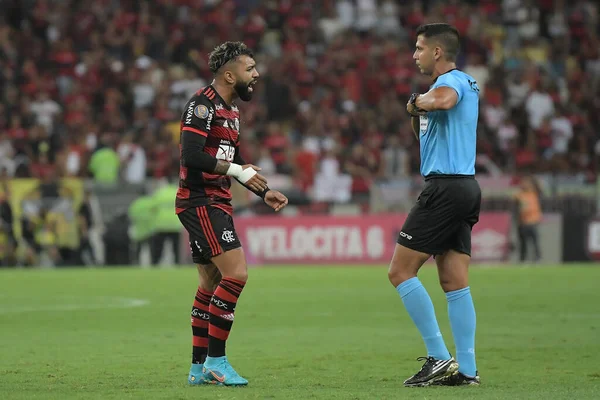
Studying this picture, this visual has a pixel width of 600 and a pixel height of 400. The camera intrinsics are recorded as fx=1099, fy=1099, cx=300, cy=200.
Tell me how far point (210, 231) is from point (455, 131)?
6.05 ft

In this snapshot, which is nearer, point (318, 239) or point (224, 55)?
point (224, 55)

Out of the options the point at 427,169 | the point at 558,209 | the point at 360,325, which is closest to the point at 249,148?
the point at 558,209

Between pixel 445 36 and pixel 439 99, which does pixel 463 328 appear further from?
pixel 445 36

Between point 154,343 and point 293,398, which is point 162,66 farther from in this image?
point 293,398

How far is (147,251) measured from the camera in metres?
24.0

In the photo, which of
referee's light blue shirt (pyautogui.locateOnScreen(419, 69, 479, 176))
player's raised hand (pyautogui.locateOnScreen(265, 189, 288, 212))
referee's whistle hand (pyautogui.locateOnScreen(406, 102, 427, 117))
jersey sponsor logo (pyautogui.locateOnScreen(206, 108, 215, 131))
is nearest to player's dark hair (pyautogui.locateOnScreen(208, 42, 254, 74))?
jersey sponsor logo (pyautogui.locateOnScreen(206, 108, 215, 131))

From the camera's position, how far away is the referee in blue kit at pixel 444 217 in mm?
7645

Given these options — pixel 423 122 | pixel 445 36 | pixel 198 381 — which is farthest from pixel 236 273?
pixel 445 36

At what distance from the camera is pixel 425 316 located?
7.69m

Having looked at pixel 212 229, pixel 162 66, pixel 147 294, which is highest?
pixel 162 66

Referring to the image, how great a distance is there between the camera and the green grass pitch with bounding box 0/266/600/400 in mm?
7414

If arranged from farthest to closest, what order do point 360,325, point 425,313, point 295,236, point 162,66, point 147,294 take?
point 162,66 → point 295,236 → point 147,294 → point 360,325 → point 425,313

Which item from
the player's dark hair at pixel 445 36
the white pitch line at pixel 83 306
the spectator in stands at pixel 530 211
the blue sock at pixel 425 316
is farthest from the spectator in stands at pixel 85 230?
the player's dark hair at pixel 445 36

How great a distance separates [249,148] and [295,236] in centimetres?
234
